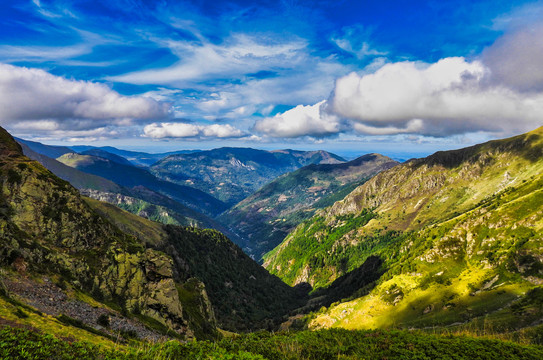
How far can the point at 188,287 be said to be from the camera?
126812 mm

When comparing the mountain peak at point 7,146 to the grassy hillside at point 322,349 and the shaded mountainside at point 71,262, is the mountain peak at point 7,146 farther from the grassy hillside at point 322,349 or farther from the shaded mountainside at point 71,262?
the grassy hillside at point 322,349

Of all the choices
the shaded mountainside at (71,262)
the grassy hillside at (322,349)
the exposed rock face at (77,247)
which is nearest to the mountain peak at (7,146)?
the shaded mountainside at (71,262)

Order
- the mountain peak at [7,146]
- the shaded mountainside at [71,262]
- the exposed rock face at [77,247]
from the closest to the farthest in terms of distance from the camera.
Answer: the shaded mountainside at [71,262], the exposed rock face at [77,247], the mountain peak at [7,146]

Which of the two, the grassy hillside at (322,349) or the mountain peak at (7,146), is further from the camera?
the mountain peak at (7,146)

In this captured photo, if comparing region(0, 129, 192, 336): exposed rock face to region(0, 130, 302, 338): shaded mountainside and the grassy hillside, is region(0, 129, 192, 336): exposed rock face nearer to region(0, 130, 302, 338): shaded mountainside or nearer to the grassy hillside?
region(0, 130, 302, 338): shaded mountainside

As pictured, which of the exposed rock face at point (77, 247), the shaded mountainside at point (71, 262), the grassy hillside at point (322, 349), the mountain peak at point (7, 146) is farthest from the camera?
the mountain peak at point (7, 146)

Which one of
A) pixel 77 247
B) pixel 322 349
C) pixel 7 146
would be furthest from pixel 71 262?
pixel 7 146

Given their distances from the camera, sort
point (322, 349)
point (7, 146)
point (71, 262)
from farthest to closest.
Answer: point (7, 146) < point (71, 262) < point (322, 349)

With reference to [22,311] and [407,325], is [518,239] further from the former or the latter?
[22,311]

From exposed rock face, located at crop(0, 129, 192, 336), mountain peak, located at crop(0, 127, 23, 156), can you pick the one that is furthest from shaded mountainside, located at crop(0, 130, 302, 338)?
mountain peak, located at crop(0, 127, 23, 156)

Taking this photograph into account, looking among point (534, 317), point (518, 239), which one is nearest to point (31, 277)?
point (534, 317)

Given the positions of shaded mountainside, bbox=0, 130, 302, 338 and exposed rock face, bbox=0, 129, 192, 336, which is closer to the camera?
shaded mountainside, bbox=0, 130, 302, 338

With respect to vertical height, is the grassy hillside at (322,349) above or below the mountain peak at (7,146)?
below

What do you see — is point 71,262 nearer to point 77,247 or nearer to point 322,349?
point 77,247
